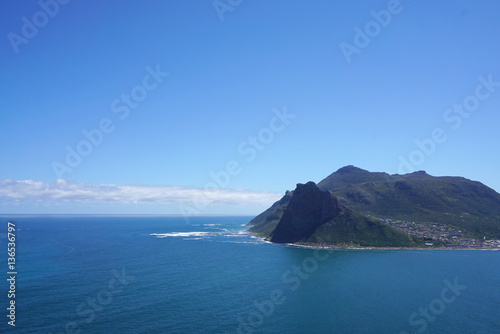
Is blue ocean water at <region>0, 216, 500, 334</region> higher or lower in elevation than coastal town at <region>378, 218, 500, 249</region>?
lower

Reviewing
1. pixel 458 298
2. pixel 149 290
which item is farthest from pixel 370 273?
pixel 149 290

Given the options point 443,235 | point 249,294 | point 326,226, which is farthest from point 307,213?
point 249,294

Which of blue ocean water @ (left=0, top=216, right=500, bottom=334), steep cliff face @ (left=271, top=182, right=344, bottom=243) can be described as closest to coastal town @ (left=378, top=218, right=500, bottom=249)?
blue ocean water @ (left=0, top=216, right=500, bottom=334)

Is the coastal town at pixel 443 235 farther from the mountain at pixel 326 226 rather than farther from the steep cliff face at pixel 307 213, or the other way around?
the steep cliff face at pixel 307 213

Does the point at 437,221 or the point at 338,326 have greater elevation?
the point at 437,221

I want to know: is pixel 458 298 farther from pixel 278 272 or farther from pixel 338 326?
A: pixel 278 272

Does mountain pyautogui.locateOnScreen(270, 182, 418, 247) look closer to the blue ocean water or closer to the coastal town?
the coastal town

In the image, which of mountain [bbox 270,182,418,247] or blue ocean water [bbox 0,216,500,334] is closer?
blue ocean water [bbox 0,216,500,334]
